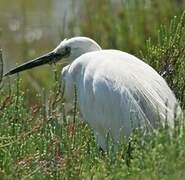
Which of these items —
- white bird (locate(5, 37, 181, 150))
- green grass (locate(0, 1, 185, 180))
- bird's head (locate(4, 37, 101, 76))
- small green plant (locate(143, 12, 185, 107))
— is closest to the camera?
green grass (locate(0, 1, 185, 180))

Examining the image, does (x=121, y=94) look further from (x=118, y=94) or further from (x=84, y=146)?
(x=84, y=146)

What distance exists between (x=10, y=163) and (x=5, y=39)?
998 centimetres

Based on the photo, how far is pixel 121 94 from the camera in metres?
5.00

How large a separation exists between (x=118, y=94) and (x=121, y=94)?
0.03m

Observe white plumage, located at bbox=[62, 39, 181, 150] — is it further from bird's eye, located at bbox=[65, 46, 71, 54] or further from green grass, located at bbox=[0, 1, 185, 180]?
bird's eye, located at bbox=[65, 46, 71, 54]

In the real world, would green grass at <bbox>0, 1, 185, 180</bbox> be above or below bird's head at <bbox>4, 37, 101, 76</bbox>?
below

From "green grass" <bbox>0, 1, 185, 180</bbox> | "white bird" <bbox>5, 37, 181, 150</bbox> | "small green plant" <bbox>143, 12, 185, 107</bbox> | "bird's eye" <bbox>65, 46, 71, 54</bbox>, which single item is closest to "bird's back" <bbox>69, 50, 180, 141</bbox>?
"white bird" <bbox>5, 37, 181, 150</bbox>

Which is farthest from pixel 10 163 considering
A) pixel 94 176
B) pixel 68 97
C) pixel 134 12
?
pixel 134 12

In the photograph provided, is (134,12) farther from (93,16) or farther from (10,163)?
(10,163)

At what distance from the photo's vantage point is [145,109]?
493 cm

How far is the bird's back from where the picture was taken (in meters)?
4.90

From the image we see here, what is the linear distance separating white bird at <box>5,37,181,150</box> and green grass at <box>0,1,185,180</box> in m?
0.14

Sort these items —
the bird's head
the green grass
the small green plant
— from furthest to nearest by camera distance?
the bird's head < the small green plant < the green grass

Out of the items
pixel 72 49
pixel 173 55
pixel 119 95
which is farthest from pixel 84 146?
pixel 72 49
